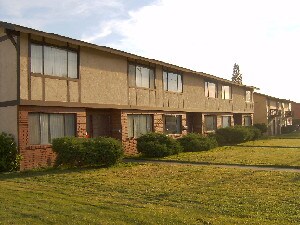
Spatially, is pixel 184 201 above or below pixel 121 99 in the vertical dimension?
below

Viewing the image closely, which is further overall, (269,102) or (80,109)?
(269,102)

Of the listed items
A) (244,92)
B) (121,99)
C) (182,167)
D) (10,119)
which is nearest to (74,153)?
(10,119)

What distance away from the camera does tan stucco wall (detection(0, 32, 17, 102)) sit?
14758mm

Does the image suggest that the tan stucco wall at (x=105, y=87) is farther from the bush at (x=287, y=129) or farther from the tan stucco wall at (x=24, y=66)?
the bush at (x=287, y=129)

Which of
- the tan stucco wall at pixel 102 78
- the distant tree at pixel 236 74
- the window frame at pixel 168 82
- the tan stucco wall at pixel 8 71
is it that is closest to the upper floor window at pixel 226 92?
the window frame at pixel 168 82

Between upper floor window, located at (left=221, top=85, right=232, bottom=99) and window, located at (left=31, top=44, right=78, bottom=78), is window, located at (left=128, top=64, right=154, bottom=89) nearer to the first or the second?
window, located at (left=31, top=44, right=78, bottom=78)

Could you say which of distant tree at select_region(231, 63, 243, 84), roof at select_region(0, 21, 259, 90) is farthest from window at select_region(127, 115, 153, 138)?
distant tree at select_region(231, 63, 243, 84)

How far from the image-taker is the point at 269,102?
157ft

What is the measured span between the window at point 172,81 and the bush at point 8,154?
12.5 metres

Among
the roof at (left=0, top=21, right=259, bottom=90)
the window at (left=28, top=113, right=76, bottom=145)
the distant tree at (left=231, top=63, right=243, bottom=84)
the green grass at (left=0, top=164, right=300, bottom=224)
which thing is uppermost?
the distant tree at (left=231, top=63, right=243, bottom=84)

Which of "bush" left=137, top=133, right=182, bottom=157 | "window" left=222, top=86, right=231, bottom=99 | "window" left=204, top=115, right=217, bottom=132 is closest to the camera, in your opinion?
"bush" left=137, top=133, right=182, bottom=157

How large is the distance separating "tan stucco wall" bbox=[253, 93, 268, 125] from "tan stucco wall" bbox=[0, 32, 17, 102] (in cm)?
3653

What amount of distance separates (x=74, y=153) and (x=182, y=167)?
457 cm

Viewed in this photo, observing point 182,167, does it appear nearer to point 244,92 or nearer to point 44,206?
point 44,206
